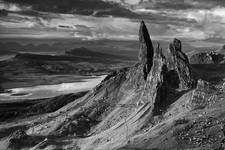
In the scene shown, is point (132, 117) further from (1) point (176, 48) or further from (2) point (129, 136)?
(1) point (176, 48)

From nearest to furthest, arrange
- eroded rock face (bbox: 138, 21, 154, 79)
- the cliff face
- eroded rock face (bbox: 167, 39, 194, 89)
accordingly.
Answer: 1. the cliff face
2. eroded rock face (bbox: 167, 39, 194, 89)
3. eroded rock face (bbox: 138, 21, 154, 79)

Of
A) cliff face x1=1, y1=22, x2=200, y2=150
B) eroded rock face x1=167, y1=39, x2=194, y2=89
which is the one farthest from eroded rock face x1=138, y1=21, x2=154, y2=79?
eroded rock face x1=167, y1=39, x2=194, y2=89

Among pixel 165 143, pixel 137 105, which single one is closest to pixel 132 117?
pixel 137 105

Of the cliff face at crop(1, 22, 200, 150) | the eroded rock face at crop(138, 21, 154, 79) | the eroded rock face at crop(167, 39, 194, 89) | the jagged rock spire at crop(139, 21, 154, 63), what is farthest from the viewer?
the jagged rock spire at crop(139, 21, 154, 63)

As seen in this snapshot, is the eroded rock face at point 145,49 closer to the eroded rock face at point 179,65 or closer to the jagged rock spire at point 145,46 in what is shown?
the jagged rock spire at point 145,46

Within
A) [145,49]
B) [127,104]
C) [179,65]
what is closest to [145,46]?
[145,49]

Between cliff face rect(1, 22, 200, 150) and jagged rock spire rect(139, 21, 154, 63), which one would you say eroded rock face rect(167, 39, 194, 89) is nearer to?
cliff face rect(1, 22, 200, 150)

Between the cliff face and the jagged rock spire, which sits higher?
the jagged rock spire

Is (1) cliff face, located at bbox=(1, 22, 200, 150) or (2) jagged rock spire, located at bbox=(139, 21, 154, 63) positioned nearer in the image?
(1) cliff face, located at bbox=(1, 22, 200, 150)
